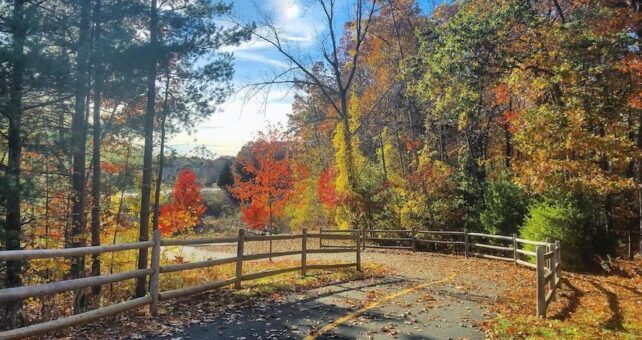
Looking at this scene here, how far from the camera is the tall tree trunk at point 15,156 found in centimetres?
943

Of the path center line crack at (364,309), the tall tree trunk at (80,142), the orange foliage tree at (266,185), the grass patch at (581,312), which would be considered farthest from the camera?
the orange foliage tree at (266,185)

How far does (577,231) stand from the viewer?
16.8 meters

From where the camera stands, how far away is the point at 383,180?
30.4 m

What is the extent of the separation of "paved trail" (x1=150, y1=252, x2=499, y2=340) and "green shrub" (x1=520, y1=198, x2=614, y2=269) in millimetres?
5348

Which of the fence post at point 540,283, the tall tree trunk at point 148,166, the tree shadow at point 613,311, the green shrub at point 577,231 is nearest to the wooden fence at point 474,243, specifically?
the green shrub at point 577,231

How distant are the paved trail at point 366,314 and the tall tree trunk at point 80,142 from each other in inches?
189

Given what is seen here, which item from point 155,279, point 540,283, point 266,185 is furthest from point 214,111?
point 266,185

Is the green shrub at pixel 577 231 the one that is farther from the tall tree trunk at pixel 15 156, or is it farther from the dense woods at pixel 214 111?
the tall tree trunk at pixel 15 156

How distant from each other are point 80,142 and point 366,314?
808 cm

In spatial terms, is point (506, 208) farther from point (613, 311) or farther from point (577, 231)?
point (613, 311)

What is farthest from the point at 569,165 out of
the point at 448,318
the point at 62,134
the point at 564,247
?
the point at 62,134

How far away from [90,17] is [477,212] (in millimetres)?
20425

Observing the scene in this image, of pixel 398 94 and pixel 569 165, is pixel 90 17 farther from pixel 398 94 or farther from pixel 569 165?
pixel 398 94

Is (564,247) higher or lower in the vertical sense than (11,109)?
lower
